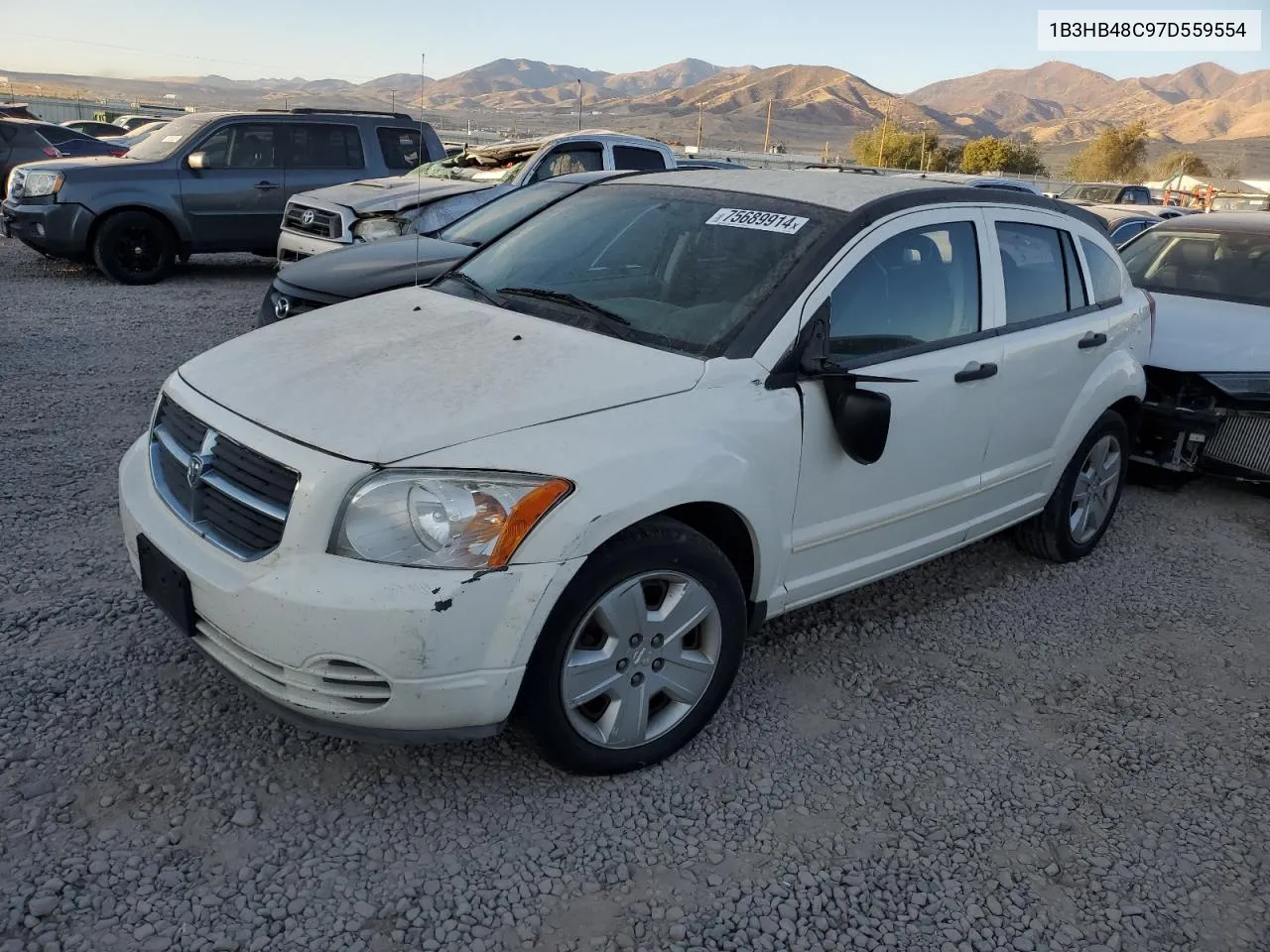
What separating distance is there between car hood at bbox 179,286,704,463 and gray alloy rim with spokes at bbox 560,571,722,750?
552mm

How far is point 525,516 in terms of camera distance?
257 centimetres

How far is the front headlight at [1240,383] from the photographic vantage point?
563 cm

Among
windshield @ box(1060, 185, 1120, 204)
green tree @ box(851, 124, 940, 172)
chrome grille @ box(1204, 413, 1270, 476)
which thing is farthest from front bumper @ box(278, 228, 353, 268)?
green tree @ box(851, 124, 940, 172)

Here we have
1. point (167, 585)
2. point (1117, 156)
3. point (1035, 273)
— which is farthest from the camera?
point (1117, 156)

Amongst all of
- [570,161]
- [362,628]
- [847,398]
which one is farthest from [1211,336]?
[570,161]

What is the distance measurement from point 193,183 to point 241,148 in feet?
2.53

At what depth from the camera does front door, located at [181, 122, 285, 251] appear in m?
10.9

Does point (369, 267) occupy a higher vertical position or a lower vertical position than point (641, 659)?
higher

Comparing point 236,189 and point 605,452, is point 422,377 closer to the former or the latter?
point 605,452

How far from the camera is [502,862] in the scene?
267 cm

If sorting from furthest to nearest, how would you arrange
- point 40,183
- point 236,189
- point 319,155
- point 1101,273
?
point 319,155, point 236,189, point 40,183, point 1101,273

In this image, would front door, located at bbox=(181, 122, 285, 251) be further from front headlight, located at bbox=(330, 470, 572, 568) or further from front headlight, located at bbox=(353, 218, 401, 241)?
front headlight, located at bbox=(330, 470, 572, 568)

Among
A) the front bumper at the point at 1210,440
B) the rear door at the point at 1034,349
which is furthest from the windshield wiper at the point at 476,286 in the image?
the front bumper at the point at 1210,440

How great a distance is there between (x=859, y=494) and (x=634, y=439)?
1046mm
